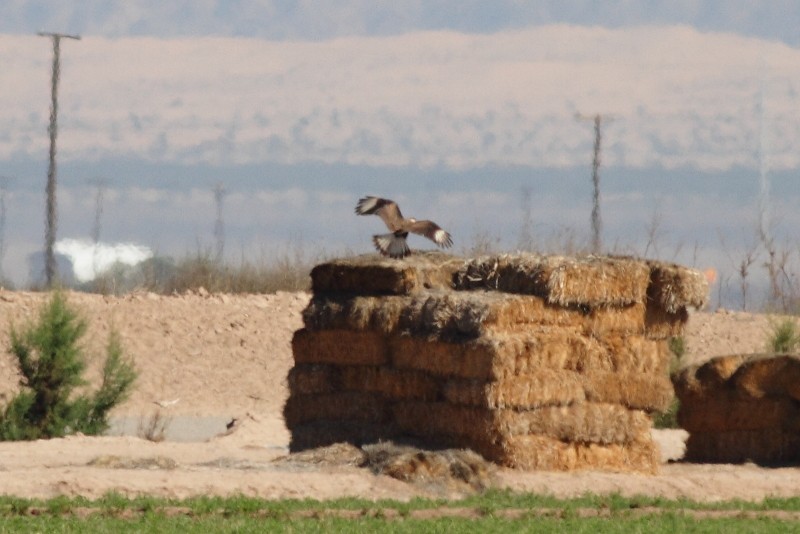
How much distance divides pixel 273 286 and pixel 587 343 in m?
21.2

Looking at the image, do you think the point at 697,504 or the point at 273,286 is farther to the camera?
the point at 273,286

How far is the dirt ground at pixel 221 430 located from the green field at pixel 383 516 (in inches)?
33.2

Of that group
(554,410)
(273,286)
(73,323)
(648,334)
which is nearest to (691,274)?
(648,334)

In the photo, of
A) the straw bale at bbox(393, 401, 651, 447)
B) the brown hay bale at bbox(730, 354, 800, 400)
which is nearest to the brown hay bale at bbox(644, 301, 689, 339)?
the straw bale at bbox(393, 401, 651, 447)

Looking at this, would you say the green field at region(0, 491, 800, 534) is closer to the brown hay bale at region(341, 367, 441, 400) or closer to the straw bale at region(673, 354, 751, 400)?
the brown hay bale at region(341, 367, 441, 400)

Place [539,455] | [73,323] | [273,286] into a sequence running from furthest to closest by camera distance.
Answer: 1. [273,286]
2. [73,323]
3. [539,455]

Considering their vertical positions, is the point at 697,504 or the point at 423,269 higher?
the point at 423,269

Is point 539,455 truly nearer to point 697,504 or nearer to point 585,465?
point 585,465

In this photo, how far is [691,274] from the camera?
1709cm

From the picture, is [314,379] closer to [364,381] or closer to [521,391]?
[364,381]

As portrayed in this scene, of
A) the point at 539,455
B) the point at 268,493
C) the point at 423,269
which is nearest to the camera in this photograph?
the point at 268,493

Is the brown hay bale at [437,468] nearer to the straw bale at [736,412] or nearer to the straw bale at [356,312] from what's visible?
the straw bale at [356,312]

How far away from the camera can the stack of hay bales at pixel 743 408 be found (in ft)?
61.4

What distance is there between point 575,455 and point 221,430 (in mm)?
10110
